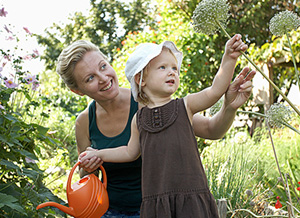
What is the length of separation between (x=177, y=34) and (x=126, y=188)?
4675 mm

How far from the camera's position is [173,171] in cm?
122

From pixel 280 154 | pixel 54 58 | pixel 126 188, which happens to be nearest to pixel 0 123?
pixel 126 188

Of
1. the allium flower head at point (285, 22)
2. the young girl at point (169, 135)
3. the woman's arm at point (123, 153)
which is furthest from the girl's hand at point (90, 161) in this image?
the allium flower head at point (285, 22)

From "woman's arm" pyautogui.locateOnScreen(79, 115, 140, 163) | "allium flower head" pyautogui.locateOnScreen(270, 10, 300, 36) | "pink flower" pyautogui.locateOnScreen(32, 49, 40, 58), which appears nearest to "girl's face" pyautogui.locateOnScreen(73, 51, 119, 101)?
"woman's arm" pyautogui.locateOnScreen(79, 115, 140, 163)

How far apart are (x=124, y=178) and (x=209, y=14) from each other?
1.10 meters

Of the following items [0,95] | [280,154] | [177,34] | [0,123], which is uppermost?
[177,34]

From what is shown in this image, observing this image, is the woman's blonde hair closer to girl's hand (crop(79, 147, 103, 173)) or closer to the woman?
the woman

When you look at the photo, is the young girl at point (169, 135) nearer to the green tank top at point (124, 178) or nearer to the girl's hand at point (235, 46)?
the girl's hand at point (235, 46)

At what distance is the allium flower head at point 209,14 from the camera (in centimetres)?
100

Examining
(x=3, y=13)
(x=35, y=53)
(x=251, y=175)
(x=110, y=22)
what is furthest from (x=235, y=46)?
(x=110, y=22)

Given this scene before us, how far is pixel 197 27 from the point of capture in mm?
1052

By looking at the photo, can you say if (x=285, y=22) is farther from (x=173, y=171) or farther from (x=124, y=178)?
(x=124, y=178)

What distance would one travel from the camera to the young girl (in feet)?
3.87

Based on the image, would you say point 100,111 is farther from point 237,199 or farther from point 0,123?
point 237,199
